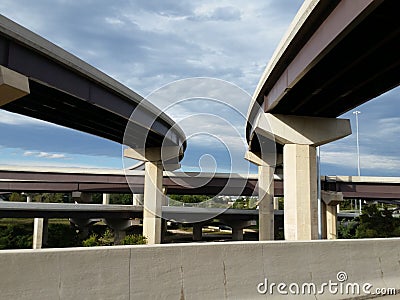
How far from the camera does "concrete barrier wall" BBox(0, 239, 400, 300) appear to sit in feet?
19.6

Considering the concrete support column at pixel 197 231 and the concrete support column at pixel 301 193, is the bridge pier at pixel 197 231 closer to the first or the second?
the concrete support column at pixel 197 231

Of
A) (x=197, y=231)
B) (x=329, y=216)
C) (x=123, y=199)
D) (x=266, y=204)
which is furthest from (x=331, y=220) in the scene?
(x=123, y=199)

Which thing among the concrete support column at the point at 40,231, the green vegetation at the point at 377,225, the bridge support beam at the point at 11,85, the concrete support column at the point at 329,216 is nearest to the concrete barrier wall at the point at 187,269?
the bridge support beam at the point at 11,85

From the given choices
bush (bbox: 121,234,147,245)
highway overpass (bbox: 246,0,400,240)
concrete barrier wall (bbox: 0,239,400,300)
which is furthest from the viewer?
bush (bbox: 121,234,147,245)

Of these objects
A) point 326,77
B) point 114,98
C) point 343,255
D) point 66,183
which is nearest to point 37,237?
point 66,183

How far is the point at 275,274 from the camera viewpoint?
8078 millimetres

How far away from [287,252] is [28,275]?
464cm

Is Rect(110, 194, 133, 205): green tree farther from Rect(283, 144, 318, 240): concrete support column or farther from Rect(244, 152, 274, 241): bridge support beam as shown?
Rect(283, 144, 318, 240): concrete support column

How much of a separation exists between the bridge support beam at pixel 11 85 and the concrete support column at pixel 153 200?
2671 centimetres

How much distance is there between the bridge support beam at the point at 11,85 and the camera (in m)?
13.6

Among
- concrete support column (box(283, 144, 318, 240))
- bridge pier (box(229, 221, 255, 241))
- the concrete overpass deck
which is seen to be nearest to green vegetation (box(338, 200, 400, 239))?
concrete support column (box(283, 144, 318, 240))

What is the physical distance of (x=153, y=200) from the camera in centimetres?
4144

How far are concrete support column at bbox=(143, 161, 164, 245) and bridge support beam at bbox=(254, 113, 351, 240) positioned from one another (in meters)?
19.1

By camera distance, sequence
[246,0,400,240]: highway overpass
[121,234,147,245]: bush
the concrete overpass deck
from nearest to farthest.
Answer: [246,0,400,240]: highway overpass
the concrete overpass deck
[121,234,147,245]: bush
